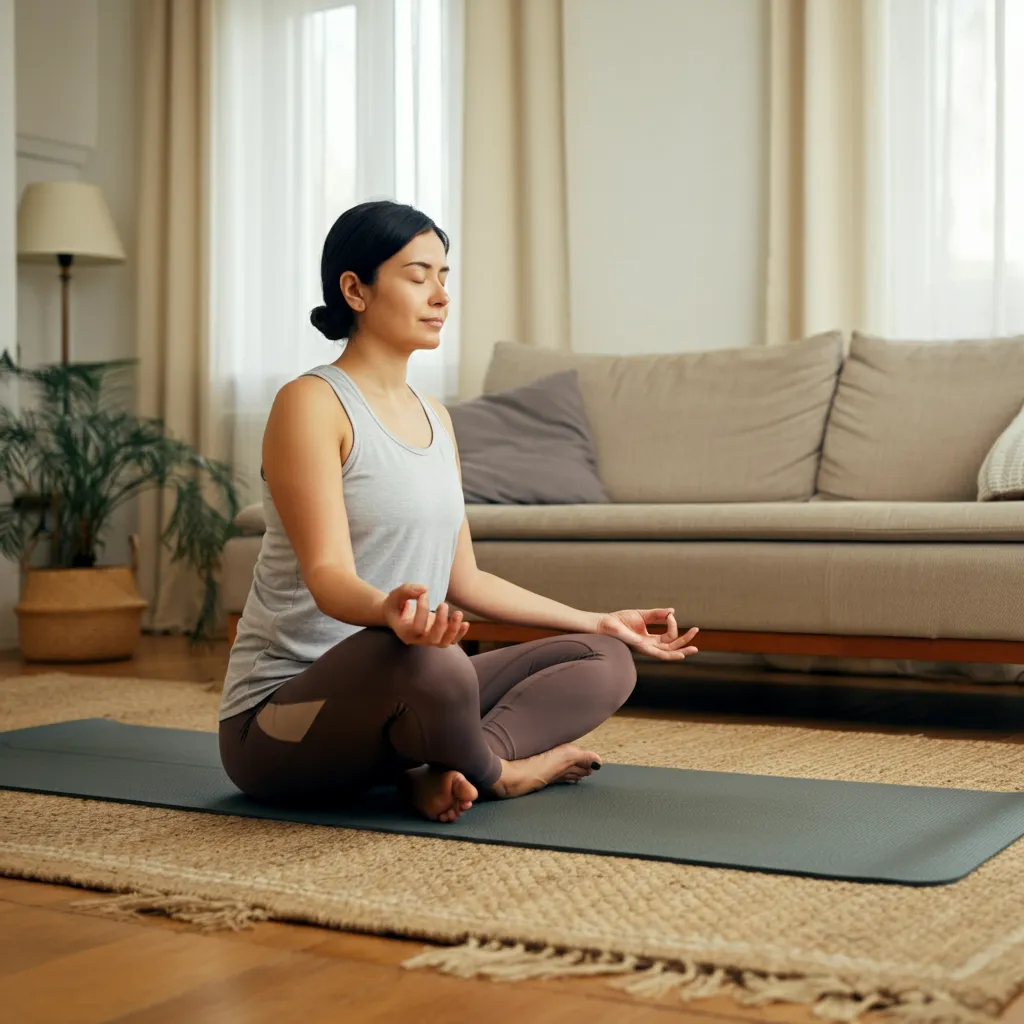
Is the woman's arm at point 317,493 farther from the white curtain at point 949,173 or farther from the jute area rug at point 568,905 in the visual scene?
the white curtain at point 949,173

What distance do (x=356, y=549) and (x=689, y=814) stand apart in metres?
0.55

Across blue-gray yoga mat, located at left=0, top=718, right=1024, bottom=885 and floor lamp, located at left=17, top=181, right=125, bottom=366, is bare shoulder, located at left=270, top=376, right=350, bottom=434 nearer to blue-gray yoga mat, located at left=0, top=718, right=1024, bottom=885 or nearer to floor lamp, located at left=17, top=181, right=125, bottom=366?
blue-gray yoga mat, located at left=0, top=718, right=1024, bottom=885

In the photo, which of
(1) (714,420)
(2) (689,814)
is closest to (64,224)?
(1) (714,420)

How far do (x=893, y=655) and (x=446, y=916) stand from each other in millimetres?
1627

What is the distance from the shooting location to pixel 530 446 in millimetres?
3787

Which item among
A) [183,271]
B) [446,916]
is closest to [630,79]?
[183,271]

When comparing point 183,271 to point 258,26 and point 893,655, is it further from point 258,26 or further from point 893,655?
point 893,655

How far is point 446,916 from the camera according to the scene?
1387 millimetres

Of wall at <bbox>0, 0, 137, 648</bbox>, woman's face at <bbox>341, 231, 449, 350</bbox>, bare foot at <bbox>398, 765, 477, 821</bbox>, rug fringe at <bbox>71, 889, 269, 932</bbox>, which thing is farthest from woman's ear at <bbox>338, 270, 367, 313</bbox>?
wall at <bbox>0, 0, 137, 648</bbox>

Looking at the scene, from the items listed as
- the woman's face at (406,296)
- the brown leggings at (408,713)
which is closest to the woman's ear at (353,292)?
the woman's face at (406,296)

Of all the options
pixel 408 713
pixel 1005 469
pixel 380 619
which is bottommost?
pixel 408 713

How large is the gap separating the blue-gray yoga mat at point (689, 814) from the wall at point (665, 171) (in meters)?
2.39

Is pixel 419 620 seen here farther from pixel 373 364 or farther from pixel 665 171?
pixel 665 171

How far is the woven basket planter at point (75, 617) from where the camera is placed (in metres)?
4.32
